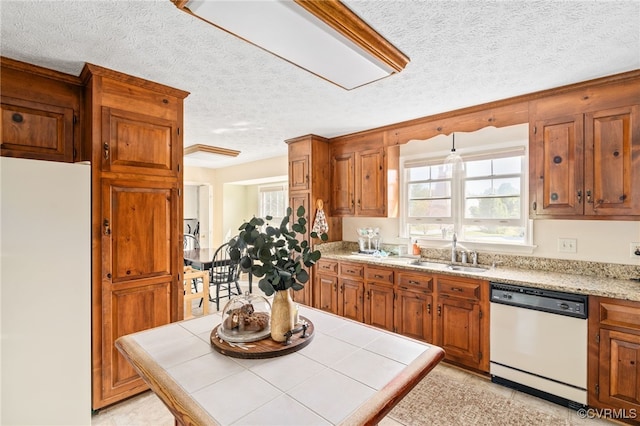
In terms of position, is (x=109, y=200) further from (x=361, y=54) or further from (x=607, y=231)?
(x=607, y=231)

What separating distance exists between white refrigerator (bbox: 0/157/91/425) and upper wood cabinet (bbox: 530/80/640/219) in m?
3.47

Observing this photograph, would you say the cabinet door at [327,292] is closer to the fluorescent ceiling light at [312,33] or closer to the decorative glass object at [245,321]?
the decorative glass object at [245,321]

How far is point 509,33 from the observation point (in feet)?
5.72

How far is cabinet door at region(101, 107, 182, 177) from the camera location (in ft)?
7.33

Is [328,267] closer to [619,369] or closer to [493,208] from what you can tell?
[493,208]

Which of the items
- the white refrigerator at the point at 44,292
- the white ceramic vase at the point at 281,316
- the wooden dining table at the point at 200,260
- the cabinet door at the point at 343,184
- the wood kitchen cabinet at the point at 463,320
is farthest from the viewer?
the wooden dining table at the point at 200,260

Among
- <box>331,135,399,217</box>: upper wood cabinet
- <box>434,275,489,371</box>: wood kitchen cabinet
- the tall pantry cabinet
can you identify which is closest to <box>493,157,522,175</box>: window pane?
<box>331,135,399,217</box>: upper wood cabinet

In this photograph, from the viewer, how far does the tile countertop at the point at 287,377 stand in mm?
909

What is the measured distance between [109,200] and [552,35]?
3059mm

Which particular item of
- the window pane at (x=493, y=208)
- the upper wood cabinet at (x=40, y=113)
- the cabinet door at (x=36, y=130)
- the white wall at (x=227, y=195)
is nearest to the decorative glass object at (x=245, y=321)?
the upper wood cabinet at (x=40, y=113)

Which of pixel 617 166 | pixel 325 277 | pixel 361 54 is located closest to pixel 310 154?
pixel 325 277

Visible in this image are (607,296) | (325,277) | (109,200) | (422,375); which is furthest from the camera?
(325,277)

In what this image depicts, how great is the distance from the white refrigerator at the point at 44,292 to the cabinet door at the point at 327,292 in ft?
8.20

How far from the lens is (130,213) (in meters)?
2.34
